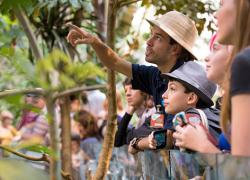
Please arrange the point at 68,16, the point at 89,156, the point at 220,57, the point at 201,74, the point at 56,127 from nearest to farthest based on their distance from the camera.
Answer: the point at 56,127 < the point at 220,57 < the point at 201,74 < the point at 89,156 < the point at 68,16

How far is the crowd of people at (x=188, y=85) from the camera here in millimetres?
1588

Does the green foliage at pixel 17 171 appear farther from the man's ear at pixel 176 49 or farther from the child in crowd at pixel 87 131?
the child in crowd at pixel 87 131

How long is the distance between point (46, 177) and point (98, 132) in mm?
5657

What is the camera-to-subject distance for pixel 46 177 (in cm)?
95

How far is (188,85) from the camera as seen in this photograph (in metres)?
2.88

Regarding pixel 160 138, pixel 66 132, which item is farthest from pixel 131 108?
pixel 160 138

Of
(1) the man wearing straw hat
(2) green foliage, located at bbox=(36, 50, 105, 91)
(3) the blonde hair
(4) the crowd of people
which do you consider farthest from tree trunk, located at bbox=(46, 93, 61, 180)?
(1) the man wearing straw hat

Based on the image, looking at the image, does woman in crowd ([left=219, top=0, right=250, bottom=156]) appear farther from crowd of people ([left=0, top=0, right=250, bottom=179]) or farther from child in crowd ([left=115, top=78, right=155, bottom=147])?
child in crowd ([left=115, top=78, right=155, bottom=147])

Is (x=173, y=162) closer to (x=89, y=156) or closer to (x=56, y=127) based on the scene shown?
(x=56, y=127)

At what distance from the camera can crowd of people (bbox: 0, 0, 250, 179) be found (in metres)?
1.59

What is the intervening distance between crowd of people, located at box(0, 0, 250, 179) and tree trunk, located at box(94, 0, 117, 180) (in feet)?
0.52

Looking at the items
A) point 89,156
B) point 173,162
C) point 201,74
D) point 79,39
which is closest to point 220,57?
point 173,162

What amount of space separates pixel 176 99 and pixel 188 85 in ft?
0.28

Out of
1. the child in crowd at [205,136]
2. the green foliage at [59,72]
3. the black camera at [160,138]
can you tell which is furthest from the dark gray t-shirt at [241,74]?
the black camera at [160,138]
